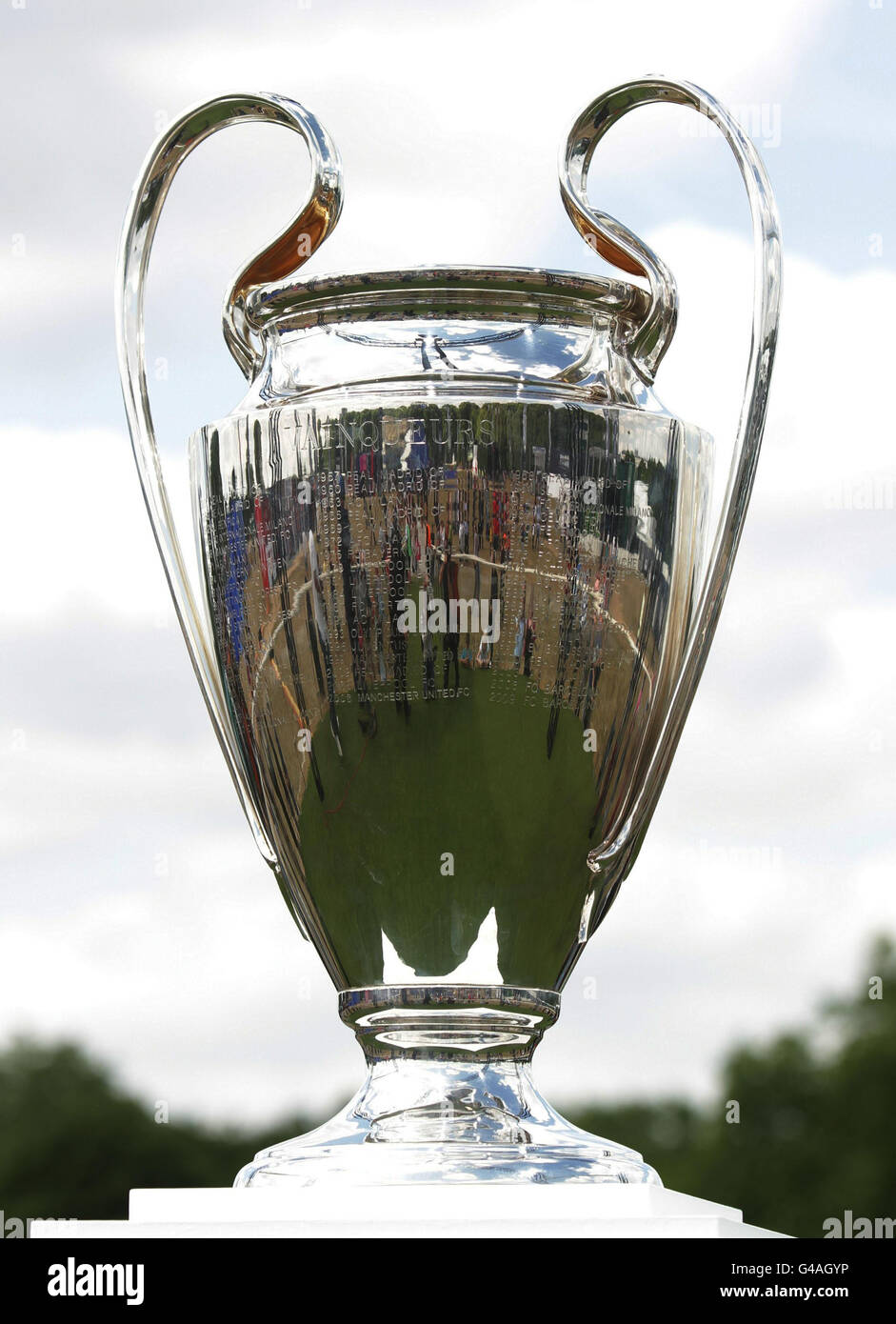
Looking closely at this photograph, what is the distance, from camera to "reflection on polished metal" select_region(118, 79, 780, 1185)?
5.95 ft

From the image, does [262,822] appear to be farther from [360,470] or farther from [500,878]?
[360,470]

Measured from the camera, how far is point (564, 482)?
1.83 m

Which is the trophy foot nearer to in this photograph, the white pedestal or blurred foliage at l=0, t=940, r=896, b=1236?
the white pedestal

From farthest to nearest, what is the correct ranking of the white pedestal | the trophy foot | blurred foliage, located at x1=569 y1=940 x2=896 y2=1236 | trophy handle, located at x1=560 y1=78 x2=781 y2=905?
1. blurred foliage, located at x1=569 y1=940 x2=896 y2=1236
2. trophy handle, located at x1=560 y1=78 x2=781 y2=905
3. the trophy foot
4. the white pedestal

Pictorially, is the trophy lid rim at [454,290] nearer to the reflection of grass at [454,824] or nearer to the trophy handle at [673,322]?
the trophy handle at [673,322]

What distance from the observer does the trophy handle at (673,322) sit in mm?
1940

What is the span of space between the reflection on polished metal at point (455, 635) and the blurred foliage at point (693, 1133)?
18969 mm

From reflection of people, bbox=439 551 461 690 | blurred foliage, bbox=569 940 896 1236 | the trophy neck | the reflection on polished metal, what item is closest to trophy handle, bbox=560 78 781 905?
the reflection on polished metal

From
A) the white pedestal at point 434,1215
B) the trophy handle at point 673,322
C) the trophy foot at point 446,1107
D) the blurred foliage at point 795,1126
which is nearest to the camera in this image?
the white pedestal at point 434,1215

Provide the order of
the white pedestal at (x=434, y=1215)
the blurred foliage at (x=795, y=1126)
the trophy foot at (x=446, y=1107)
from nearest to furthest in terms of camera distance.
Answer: the white pedestal at (x=434, y=1215)
the trophy foot at (x=446, y=1107)
the blurred foliage at (x=795, y=1126)

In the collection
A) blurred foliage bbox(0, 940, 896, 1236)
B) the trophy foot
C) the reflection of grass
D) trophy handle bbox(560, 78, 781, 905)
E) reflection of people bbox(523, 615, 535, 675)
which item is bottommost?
blurred foliage bbox(0, 940, 896, 1236)

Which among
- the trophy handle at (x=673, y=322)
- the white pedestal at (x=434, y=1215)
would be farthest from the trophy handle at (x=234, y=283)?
the white pedestal at (x=434, y=1215)

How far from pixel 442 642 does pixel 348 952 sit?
0.38 m

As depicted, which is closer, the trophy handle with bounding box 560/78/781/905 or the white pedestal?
the white pedestal
